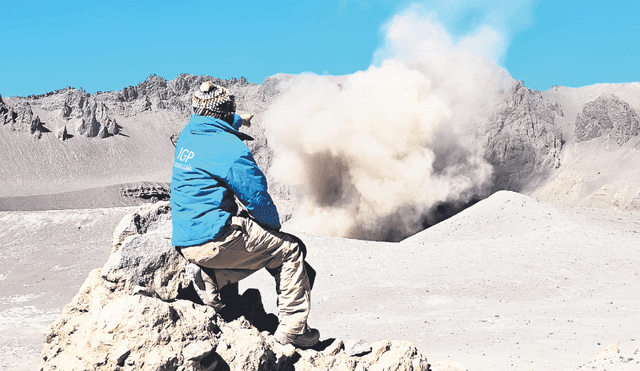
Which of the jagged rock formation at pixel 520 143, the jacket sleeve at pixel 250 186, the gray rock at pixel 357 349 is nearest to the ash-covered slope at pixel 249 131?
the jagged rock formation at pixel 520 143

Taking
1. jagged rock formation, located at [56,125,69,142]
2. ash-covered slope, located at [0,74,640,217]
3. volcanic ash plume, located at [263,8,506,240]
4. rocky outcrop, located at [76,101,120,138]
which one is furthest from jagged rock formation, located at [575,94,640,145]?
jagged rock formation, located at [56,125,69,142]

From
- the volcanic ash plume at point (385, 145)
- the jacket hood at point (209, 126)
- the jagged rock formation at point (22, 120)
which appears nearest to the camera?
the jacket hood at point (209, 126)

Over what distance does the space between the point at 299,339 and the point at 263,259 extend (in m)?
0.68

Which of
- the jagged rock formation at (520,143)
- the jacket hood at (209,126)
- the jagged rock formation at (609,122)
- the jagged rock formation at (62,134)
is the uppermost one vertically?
the jagged rock formation at (62,134)

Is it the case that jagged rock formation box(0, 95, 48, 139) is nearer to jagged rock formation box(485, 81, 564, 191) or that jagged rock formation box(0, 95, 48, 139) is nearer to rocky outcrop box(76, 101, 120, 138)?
rocky outcrop box(76, 101, 120, 138)

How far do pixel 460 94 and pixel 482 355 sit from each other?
21.4 metres

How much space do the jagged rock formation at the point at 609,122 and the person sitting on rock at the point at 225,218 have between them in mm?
35844

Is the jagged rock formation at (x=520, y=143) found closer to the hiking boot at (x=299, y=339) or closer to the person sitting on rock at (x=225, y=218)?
the hiking boot at (x=299, y=339)

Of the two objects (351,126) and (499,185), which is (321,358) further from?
(499,185)

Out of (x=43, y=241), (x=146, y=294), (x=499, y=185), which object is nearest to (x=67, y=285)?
(x=43, y=241)

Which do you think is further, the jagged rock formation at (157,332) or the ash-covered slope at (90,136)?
the ash-covered slope at (90,136)

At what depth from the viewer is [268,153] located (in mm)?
33562

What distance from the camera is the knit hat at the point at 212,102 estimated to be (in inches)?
148

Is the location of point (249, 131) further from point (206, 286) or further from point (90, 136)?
point (206, 286)
